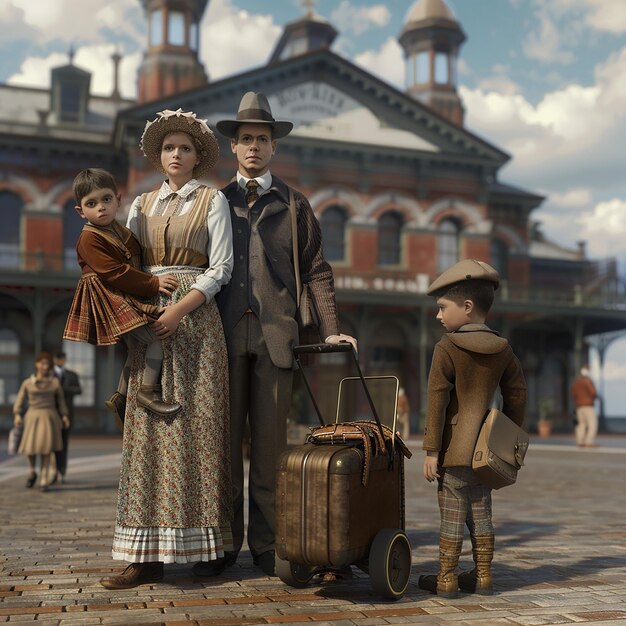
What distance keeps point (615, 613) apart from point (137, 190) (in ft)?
70.6

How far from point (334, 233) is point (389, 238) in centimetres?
180

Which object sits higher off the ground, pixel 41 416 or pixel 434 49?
pixel 434 49

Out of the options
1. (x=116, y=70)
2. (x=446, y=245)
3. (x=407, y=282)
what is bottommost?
(x=407, y=282)

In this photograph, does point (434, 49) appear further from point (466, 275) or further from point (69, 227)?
point (466, 275)

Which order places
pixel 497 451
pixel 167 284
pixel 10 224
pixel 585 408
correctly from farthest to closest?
pixel 10 224 < pixel 585 408 < pixel 167 284 < pixel 497 451

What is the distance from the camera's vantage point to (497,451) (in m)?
3.53

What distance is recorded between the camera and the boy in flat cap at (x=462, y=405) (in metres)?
3.55

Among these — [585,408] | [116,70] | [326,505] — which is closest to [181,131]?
[326,505]

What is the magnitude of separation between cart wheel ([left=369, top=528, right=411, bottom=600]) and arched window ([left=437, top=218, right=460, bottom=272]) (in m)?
23.0

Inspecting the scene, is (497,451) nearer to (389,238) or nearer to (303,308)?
(303,308)

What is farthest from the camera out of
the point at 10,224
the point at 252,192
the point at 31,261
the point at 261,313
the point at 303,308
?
the point at 10,224

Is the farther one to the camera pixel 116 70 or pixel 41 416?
pixel 116 70

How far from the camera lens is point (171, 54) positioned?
2738cm

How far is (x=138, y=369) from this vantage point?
150 inches
